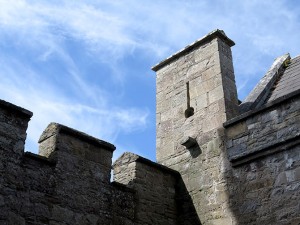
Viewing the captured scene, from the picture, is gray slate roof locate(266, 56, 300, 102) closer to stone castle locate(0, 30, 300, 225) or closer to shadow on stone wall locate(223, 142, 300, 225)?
stone castle locate(0, 30, 300, 225)

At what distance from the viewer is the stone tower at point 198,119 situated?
5.99 m

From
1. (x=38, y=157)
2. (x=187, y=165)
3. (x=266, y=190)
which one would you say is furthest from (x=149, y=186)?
(x=38, y=157)

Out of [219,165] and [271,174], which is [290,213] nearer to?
[271,174]

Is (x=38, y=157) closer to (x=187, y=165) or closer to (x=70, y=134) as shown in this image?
(x=70, y=134)

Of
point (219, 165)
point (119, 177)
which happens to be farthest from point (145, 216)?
point (219, 165)

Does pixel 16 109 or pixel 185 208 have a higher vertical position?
pixel 16 109

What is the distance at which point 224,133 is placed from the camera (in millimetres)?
6156

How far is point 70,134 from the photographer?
5.39m

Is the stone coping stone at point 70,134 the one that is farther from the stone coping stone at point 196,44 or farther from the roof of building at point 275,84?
the stone coping stone at point 196,44

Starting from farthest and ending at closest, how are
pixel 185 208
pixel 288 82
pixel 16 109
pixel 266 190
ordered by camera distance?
pixel 288 82 < pixel 185 208 < pixel 266 190 < pixel 16 109

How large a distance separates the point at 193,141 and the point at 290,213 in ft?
6.11

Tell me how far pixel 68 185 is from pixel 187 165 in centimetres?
197

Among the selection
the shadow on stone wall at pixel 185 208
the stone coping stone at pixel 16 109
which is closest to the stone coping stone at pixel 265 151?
the shadow on stone wall at pixel 185 208

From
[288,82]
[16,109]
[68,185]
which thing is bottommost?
[68,185]
